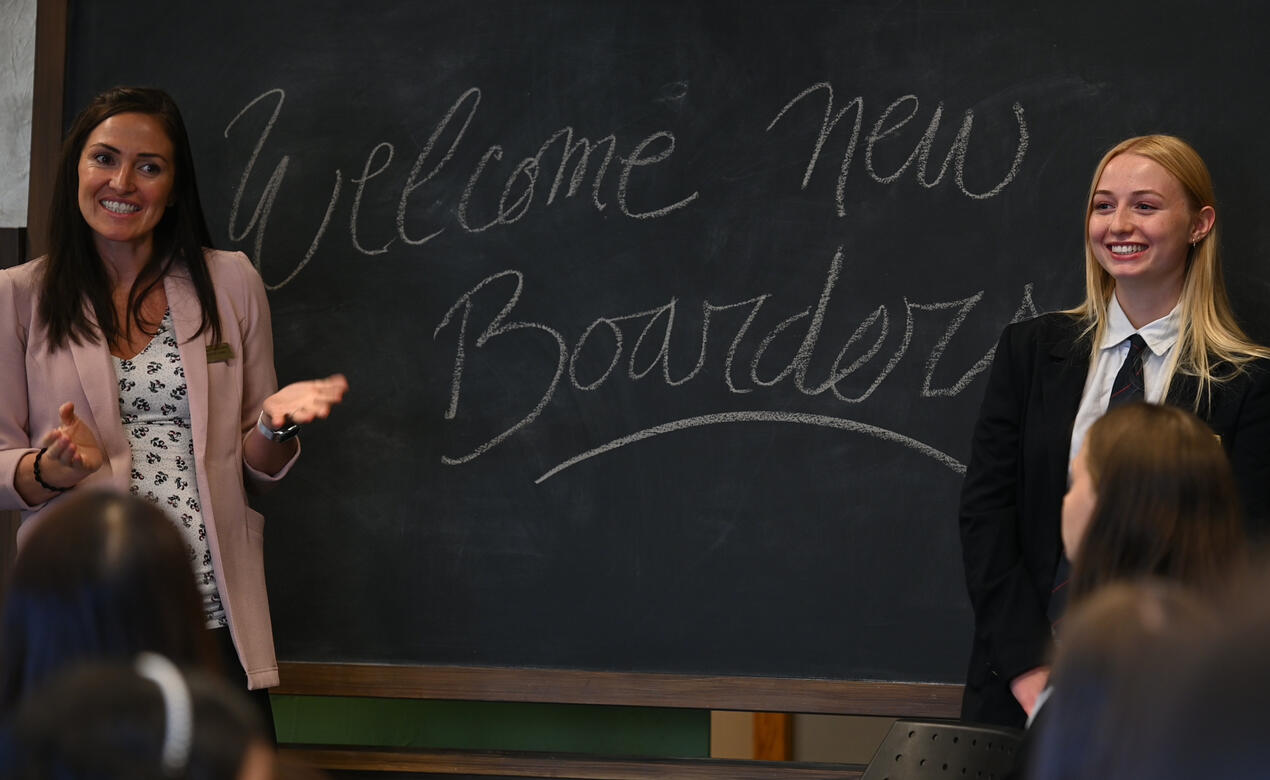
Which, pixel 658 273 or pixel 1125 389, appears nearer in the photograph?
pixel 1125 389

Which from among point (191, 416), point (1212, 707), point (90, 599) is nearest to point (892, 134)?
point (191, 416)

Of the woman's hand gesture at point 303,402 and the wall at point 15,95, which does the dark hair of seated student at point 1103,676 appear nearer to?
the woman's hand gesture at point 303,402

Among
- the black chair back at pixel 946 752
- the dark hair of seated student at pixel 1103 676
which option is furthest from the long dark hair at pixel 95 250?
the dark hair of seated student at pixel 1103 676

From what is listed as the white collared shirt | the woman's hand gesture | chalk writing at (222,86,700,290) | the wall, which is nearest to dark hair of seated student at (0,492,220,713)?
the woman's hand gesture

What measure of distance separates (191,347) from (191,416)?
13cm

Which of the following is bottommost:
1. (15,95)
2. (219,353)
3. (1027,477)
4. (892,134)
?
(1027,477)

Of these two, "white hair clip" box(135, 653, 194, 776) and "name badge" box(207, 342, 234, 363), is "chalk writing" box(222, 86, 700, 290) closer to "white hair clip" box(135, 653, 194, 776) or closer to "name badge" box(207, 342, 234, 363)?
"name badge" box(207, 342, 234, 363)

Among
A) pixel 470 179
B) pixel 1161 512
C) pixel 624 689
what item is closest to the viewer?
pixel 1161 512

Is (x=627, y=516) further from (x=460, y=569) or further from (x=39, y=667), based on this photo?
(x=39, y=667)

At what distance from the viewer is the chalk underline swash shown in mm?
Result: 2887

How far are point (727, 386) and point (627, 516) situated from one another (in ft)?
1.14

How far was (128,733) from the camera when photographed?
784 mm

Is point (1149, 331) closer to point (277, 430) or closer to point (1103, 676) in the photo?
point (277, 430)

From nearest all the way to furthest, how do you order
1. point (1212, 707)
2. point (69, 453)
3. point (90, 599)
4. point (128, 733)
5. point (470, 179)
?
point (1212, 707) → point (128, 733) → point (90, 599) → point (69, 453) → point (470, 179)
